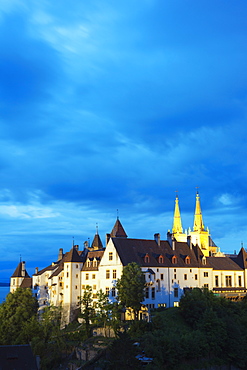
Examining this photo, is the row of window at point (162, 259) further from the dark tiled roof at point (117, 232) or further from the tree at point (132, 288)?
the tree at point (132, 288)

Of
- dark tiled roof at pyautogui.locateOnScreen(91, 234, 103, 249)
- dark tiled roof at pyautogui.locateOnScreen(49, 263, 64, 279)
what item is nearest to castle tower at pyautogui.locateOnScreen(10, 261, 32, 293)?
dark tiled roof at pyautogui.locateOnScreen(49, 263, 64, 279)

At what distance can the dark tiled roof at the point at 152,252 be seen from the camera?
8438cm

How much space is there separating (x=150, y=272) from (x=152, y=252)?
586 cm

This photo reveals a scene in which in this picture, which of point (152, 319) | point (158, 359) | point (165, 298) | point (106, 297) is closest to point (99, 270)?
point (106, 297)

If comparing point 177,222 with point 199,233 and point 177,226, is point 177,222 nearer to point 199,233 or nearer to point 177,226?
point 177,226

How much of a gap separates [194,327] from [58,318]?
2389cm

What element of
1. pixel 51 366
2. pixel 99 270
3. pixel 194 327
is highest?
pixel 99 270

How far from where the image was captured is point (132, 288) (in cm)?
7400

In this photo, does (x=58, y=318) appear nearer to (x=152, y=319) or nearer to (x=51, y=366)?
(x=51, y=366)

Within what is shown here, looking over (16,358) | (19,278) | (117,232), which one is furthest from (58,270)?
(16,358)

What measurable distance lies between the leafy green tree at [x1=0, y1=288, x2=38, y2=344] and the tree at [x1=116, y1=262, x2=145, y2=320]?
49.7ft

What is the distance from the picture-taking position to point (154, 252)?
8875 centimetres

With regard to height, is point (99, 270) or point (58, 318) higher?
point (99, 270)

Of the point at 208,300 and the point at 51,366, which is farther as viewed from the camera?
the point at 208,300
